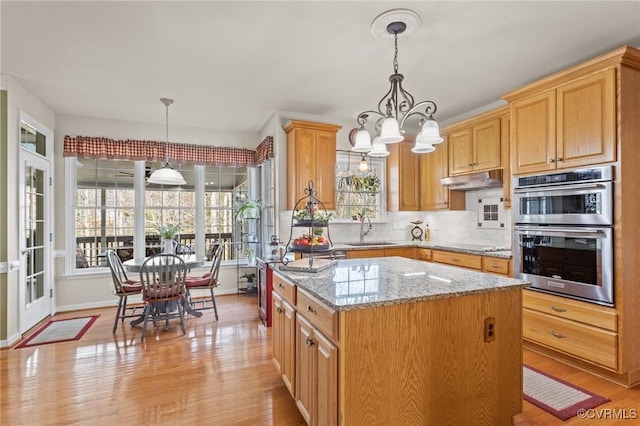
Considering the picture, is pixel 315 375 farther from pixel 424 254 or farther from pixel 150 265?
pixel 424 254

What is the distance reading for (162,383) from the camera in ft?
8.21

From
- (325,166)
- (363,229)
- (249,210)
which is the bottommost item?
(363,229)

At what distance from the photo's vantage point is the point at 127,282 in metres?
3.85

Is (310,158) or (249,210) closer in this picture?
(310,158)

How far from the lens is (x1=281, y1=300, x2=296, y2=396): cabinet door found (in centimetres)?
204

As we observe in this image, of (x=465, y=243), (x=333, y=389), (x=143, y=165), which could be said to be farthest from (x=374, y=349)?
(x=143, y=165)

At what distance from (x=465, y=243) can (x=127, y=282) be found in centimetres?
428

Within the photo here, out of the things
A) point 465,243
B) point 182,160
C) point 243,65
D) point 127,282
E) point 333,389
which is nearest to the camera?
point 333,389

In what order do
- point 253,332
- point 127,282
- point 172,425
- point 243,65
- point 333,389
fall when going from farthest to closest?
point 127,282 → point 253,332 → point 243,65 → point 172,425 → point 333,389

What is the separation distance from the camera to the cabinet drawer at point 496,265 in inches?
129

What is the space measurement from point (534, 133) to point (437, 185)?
167cm

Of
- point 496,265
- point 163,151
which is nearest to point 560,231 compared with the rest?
point 496,265

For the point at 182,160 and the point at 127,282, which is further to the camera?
the point at 182,160

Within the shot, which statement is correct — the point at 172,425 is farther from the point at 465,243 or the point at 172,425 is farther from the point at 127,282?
the point at 465,243
